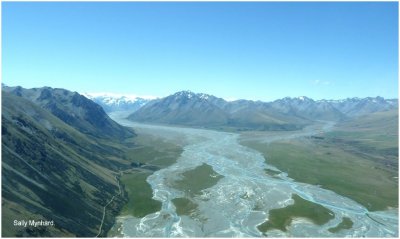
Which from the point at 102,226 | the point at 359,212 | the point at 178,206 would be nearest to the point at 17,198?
the point at 102,226

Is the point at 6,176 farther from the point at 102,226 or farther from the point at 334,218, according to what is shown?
the point at 334,218

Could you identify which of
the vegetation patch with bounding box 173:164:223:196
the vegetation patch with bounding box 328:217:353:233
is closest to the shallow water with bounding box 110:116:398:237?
the vegetation patch with bounding box 328:217:353:233

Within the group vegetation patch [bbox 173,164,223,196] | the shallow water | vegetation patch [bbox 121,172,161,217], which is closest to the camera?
the shallow water

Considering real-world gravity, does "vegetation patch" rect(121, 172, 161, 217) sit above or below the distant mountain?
below

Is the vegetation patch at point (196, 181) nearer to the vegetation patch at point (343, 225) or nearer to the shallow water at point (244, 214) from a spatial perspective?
the shallow water at point (244, 214)

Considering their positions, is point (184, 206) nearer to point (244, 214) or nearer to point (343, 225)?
point (244, 214)

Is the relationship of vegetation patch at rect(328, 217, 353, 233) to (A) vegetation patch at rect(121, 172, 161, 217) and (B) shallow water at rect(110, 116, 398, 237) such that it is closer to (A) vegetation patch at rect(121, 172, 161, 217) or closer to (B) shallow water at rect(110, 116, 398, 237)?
(B) shallow water at rect(110, 116, 398, 237)
